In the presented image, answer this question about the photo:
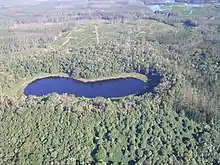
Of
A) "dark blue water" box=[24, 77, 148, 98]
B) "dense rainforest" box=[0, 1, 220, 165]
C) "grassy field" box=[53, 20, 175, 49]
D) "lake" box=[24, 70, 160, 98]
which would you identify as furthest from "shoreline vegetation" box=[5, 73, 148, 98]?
"grassy field" box=[53, 20, 175, 49]

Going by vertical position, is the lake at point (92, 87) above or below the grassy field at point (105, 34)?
below

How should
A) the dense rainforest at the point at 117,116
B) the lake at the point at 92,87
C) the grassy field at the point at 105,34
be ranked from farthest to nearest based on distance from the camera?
the grassy field at the point at 105,34
the lake at the point at 92,87
the dense rainforest at the point at 117,116

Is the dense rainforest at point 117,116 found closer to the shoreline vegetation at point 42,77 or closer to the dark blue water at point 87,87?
the shoreline vegetation at point 42,77

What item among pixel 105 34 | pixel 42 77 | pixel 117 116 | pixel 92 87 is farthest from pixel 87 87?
pixel 105 34

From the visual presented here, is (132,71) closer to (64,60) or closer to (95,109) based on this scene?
(64,60)

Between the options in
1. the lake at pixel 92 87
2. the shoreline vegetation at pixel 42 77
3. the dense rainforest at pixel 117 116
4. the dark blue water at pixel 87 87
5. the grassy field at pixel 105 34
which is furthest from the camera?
the grassy field at pixel 105 34

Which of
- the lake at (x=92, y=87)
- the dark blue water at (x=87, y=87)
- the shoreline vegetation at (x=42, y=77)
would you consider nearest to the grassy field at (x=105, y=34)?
the shoreline vegetation at (x=42, y=77)

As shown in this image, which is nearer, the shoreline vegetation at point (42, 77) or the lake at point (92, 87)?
the lake at point (92, 87)

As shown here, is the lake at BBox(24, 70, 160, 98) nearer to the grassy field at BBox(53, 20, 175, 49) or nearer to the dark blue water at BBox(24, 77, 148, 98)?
the dark blue water at BBox(24, 77, 148, 98)
